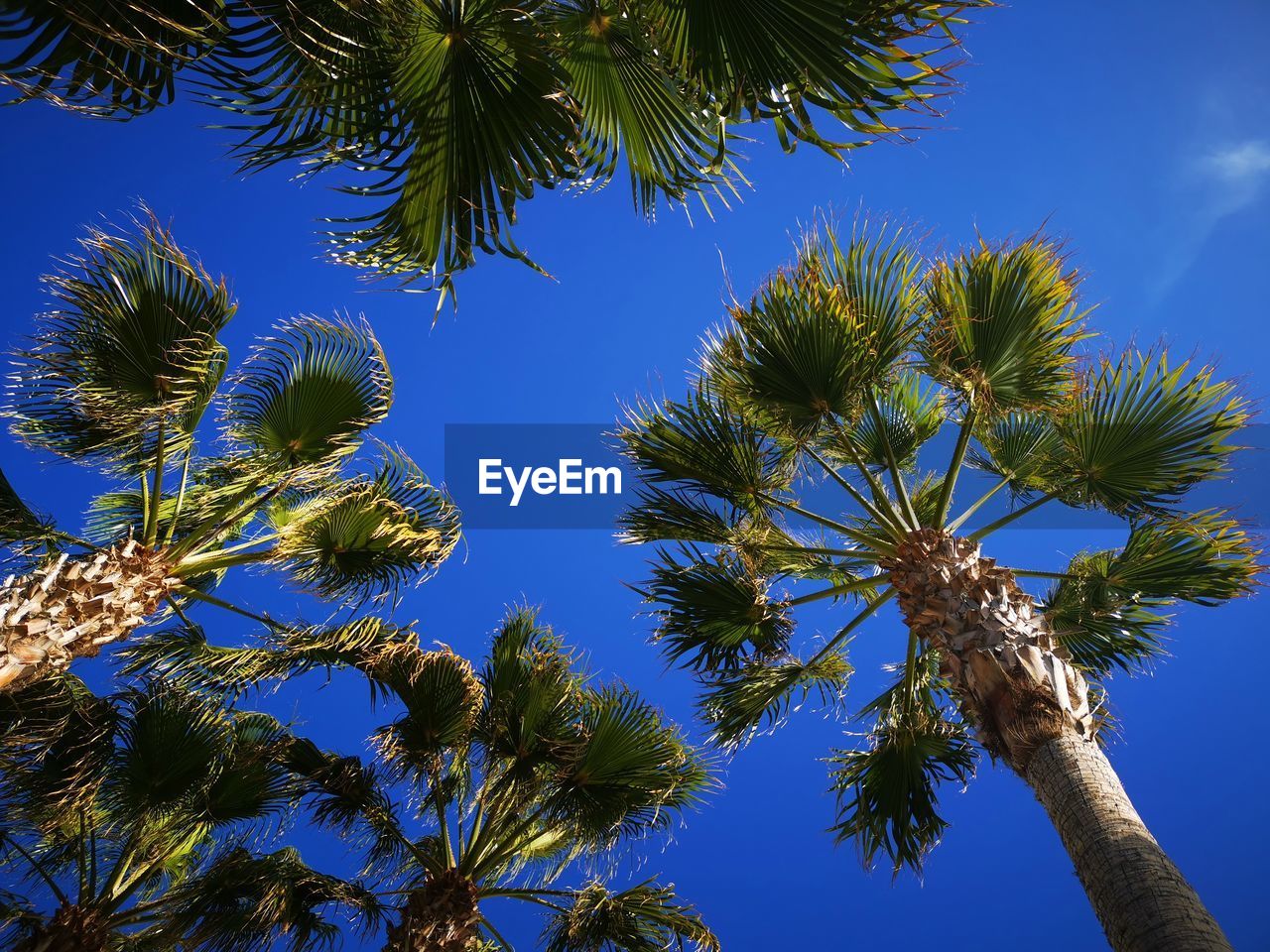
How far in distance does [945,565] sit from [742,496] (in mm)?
1589

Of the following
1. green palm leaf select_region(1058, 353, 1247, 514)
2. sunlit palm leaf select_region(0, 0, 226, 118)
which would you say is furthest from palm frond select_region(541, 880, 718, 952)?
sunlit palm leaf select_region(0, 0, 226, 118)

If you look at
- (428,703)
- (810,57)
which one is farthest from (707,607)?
(810,57)

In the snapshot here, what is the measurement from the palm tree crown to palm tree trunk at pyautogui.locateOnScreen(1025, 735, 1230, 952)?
0.15 m

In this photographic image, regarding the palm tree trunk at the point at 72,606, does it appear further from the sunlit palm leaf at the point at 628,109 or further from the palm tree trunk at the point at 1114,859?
the palm tree trunk at the point at 1114,859

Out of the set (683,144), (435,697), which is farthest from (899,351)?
(435,697)

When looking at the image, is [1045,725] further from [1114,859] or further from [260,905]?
[260,905]

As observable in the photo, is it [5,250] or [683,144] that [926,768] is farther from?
[5,250]

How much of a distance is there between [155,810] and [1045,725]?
224 inches

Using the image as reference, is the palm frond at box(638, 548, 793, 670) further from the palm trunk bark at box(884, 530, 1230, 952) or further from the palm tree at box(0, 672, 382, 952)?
the palm tree at box(0, 672, 382, 952)

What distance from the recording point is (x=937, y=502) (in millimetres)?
5297

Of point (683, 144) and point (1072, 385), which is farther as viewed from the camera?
point (1072, 385)

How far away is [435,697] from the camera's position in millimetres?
5914

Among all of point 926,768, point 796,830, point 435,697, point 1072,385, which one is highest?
point 796,830

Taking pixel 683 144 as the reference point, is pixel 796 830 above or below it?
above
